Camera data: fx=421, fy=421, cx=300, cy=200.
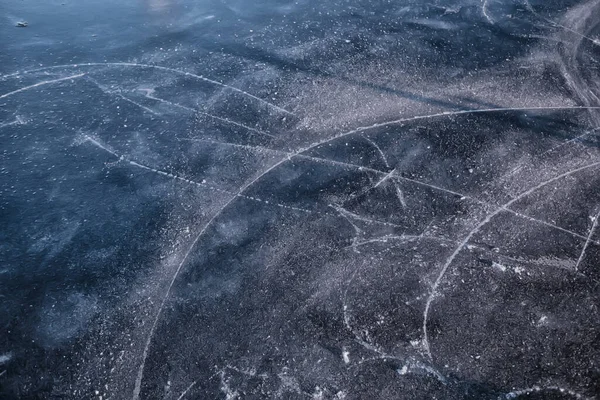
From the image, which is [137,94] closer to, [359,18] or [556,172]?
[359,18]

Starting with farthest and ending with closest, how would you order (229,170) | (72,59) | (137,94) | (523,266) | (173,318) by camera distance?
(72,59) < (137,94) < (229,170) < (523,266) < (173,318)

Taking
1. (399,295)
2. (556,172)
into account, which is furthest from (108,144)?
(556,172)

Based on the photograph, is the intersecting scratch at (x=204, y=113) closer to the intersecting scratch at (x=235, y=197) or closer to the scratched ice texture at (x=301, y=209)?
the scratched ice texture at (x=301, y=209)

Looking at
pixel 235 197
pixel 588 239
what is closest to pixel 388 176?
pixel 235 197

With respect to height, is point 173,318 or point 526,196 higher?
point 526,196

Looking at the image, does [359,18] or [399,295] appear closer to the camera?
[399,295]

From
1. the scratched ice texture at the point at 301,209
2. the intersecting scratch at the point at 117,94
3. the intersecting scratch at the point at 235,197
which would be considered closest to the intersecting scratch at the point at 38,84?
the scratched ice texture at the point at 301,209

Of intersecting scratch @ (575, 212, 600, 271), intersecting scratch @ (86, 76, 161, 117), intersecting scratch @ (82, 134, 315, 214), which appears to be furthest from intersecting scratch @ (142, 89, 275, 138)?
intersecting scratch @ (575, 212, 600, 271)

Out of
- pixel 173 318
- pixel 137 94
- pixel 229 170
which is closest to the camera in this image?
pixel 173 318

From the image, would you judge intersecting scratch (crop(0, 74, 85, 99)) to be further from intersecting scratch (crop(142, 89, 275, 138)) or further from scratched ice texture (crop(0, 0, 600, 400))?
intersecting scratch (crop(142, 89, 275, 138))
